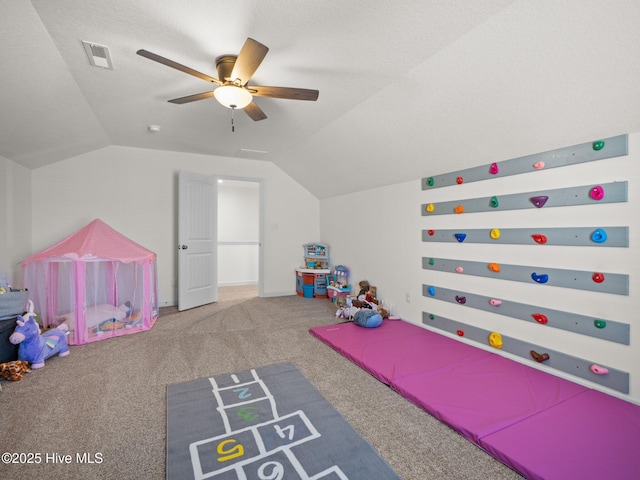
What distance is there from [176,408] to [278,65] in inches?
101

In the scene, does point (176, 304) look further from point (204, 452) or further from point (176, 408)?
point (204, 452)

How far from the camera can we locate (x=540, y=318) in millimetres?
2381

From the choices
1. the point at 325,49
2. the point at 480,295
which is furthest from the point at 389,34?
the point at 480,295

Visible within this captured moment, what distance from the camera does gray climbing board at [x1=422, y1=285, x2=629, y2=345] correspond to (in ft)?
6.56

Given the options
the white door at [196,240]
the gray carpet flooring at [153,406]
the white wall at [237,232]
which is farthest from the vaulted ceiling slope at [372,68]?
the white wall at [237,232]

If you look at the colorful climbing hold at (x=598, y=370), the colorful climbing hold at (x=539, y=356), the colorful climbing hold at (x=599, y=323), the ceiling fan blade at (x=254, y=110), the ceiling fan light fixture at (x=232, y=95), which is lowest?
the colorful climbing hold at (x=539, y=356)

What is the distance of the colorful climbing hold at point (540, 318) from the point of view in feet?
7.73

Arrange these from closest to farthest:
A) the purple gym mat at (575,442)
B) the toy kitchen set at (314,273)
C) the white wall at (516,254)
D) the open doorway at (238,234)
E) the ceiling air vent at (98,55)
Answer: the purple gym mat at (575,442), the white wall at (516,254), the ceiling air vent at (98,55), the toy kitchen set at (314,273), the open doorway at (238,234)

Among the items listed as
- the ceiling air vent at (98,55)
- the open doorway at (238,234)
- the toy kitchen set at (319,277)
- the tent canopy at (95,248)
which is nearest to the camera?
the ceiling air vent at (98,55)

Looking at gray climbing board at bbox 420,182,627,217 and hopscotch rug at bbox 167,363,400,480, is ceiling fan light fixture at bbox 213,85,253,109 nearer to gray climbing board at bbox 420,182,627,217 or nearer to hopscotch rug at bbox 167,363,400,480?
hopscotch rug at bbox 167,363,400,480

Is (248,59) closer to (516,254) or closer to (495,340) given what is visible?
(516,254)

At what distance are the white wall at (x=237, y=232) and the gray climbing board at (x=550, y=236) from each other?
4624 millimetres

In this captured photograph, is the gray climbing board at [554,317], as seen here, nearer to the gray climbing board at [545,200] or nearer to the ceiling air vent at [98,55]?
the gray climbing board at [545,200]

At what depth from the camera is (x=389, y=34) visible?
1936 mm
